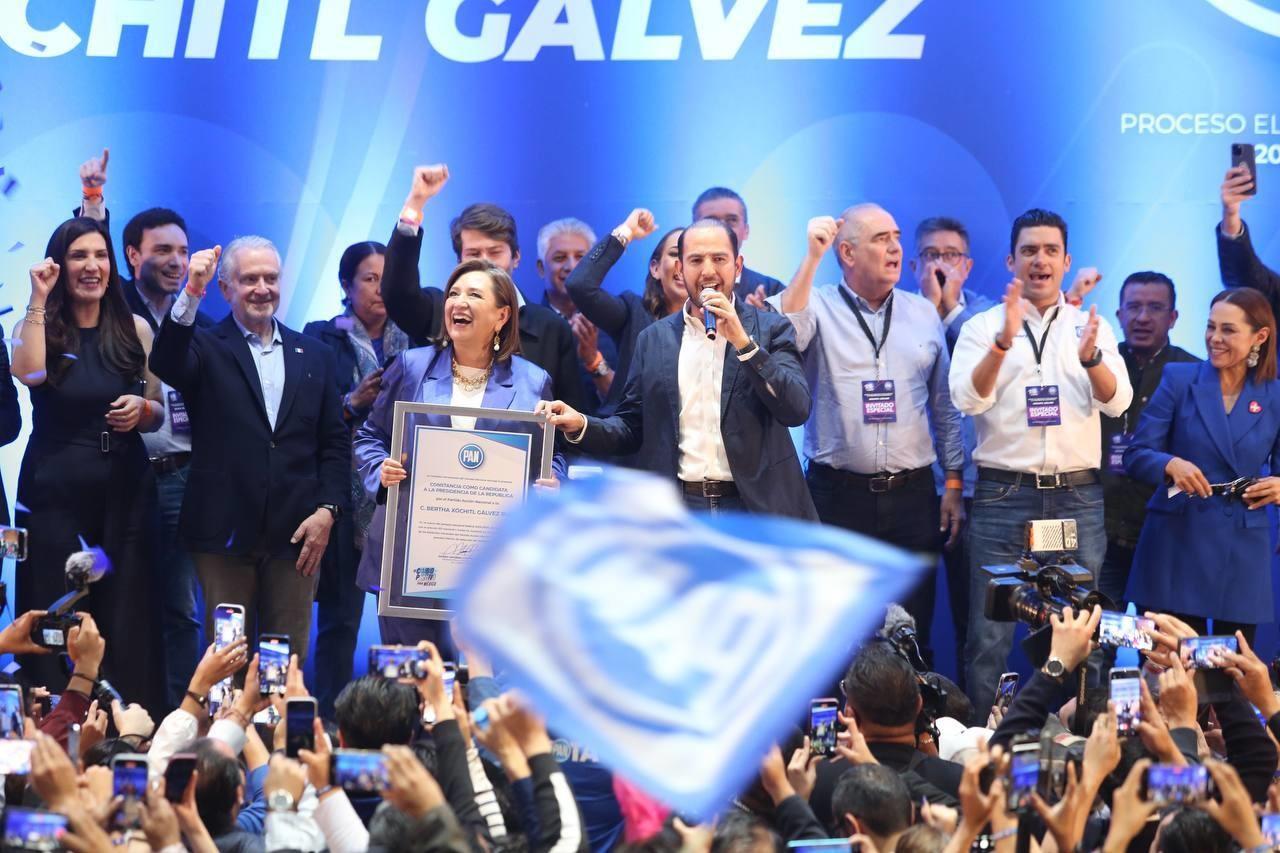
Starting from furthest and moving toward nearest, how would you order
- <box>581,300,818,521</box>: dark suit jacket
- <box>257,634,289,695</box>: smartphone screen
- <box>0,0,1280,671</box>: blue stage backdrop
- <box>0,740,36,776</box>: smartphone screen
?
<box>0,0,1280,671</box>: blue stage backdrop
<box>581,300,818,521</box>: dark suit jacket
<box>257,634,289,695</box>: smartphone screen
<box>0,740,36,776</box>: smartphone screen

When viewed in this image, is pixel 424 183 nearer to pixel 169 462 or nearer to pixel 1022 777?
pixel 169 462

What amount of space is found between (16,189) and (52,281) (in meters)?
1.73

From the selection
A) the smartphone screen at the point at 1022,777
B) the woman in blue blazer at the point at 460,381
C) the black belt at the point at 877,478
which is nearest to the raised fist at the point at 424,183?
the woman in blue blazer at the point at 460,381

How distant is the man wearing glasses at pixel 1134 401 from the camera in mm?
6707

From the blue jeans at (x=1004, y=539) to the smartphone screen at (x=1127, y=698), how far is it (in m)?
2.23

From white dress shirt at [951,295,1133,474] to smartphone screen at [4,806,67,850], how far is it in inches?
152

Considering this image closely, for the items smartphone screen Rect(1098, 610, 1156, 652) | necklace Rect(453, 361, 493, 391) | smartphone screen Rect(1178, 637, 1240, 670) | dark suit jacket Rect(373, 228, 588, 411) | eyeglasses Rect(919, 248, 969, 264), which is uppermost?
eyeglasses Rect(919, 248, 969, 264)

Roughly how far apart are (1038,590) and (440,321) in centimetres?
266

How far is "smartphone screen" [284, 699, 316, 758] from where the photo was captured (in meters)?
3.43

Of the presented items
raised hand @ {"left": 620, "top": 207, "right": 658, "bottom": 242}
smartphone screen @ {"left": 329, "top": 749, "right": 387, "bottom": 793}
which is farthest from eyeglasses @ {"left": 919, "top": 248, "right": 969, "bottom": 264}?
smartphone screen @ {"left": 329, "top": 749, "right": 387, "bottom": 793}

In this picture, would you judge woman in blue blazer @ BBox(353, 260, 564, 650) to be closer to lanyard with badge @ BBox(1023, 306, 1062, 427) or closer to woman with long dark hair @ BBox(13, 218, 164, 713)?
woman with long dark hair @ BBox(13, 218, 164, 713)

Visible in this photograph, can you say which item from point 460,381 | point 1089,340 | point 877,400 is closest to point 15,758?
point 460,381

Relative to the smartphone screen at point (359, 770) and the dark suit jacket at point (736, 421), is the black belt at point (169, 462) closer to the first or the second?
the dark suit jacket at point (736, 421)

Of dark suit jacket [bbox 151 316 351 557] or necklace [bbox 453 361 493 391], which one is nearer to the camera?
necklace [bbox 453 361 493 391]
